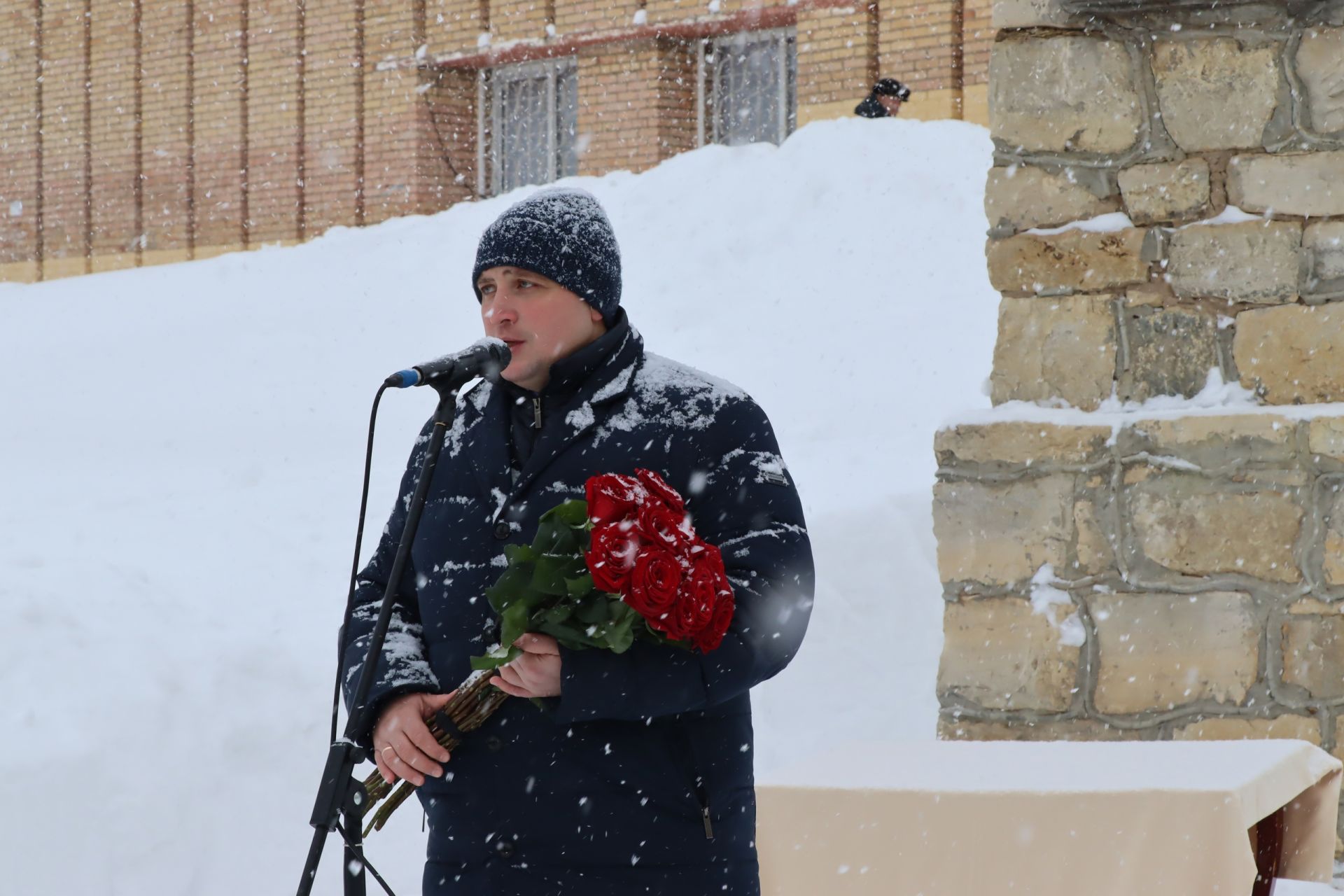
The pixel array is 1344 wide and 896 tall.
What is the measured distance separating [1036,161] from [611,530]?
8.93 ft

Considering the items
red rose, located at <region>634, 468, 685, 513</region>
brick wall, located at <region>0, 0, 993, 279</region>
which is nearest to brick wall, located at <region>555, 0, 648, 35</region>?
brick wall, located at <region>0, 0, 993, 279</region>

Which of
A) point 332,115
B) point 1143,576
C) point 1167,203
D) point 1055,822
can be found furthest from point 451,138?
point 1055,822

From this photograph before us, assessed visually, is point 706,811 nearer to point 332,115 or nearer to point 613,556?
point 613,556

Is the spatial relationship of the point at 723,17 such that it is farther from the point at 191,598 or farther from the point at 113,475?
the point at 191,598

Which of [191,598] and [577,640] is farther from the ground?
[577,640]

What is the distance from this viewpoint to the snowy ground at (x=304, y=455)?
228 inches

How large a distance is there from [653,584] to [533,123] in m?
14.0

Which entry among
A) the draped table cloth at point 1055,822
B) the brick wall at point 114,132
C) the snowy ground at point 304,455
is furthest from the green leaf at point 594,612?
the brick wall at point 114,132

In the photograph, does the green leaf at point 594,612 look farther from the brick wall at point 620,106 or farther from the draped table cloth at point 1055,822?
the brick wall at point 620,106

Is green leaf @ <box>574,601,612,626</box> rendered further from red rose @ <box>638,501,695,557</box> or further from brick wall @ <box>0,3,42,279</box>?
brick wall @ <box>0,3,42,279</box>

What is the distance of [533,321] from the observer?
279 cm

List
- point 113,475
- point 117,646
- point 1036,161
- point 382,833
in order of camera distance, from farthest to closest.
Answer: point 113,475, point 117,646, point 382,833, point 1036,161

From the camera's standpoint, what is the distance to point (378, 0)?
52.7ft

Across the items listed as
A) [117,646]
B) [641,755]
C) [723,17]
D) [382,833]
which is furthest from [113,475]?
[641,755]
